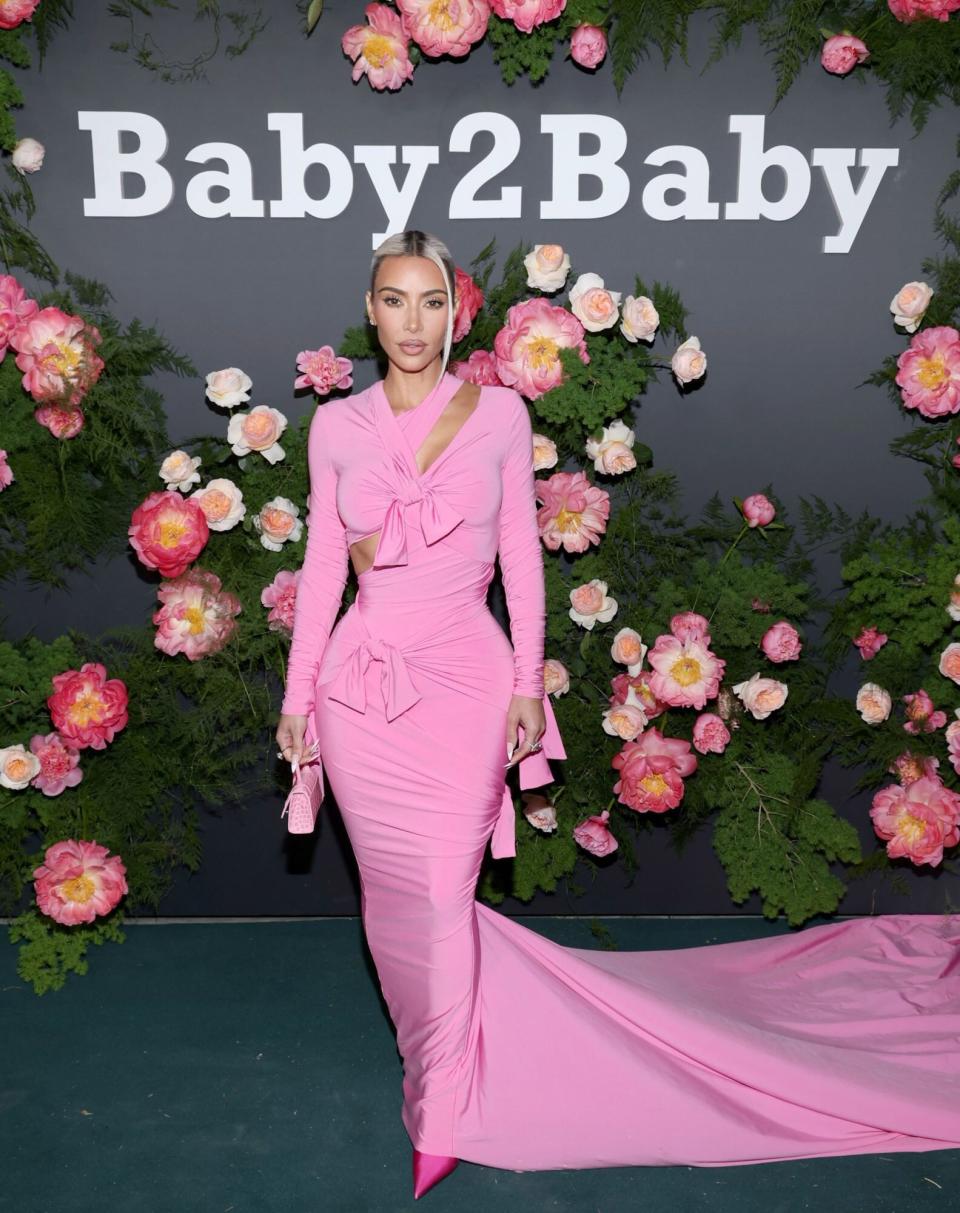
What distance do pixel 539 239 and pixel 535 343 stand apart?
0.36 metres

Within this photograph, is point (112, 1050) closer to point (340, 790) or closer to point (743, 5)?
point (340, 790)

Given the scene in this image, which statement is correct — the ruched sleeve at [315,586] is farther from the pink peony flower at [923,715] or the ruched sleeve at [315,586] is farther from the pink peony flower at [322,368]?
the pink peony flower at [923,715]

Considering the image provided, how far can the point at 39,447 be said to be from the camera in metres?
3.63

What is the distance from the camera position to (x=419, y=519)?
9.35ft

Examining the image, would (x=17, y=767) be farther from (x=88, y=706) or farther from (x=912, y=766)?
(x=912, y=766)

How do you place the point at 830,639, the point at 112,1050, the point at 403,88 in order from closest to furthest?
1. the point at 112,1050
2. the point at 403,88
3. the point at 830,639

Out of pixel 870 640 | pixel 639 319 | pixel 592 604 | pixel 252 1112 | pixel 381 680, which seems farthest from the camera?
pixel 870 640

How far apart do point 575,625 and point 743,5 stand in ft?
5.91

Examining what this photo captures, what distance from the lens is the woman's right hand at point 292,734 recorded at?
2.96 m

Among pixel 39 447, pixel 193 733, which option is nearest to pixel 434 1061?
pixel 193 733

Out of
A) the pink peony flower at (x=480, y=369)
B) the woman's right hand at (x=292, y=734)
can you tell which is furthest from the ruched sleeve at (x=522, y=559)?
the pink peony flower at (x=480, y=369)

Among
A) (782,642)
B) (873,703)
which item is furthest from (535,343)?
(873,703)

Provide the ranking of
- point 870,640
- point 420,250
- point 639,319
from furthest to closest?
point 870,640 → point 639,319 → point 420,250

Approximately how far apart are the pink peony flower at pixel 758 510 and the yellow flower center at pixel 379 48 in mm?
1605
